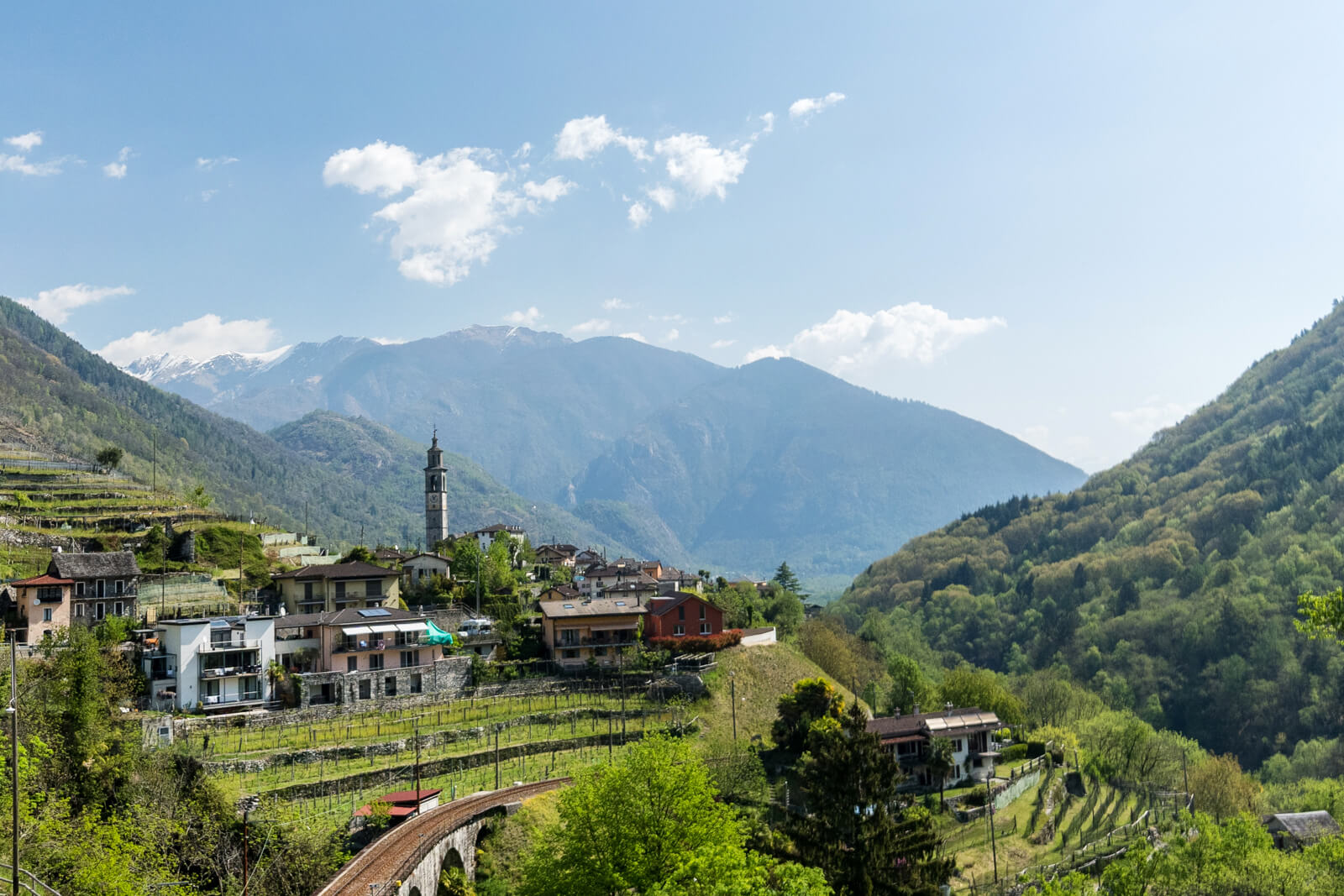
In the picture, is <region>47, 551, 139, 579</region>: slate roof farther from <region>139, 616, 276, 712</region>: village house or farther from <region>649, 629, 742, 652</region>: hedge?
<region>649, 629, 742, 652</region>: hedge

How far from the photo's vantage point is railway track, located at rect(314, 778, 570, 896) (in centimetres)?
3036

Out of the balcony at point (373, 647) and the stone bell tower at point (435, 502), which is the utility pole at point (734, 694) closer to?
the balcony at point (373, 647)

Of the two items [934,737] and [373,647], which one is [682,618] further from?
[373,647]

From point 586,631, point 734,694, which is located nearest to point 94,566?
point 586,631

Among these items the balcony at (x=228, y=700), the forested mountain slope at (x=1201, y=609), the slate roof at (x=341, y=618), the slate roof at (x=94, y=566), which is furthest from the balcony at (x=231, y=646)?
the forested mountain slope at (x=1201, y=609)

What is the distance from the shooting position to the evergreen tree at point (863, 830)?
40031 millimetres

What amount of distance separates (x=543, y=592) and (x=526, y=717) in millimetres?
25316

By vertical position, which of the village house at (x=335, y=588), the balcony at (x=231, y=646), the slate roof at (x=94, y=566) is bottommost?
the balcony at (x=231, y=646)

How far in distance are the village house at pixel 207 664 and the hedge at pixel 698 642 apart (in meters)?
27.3

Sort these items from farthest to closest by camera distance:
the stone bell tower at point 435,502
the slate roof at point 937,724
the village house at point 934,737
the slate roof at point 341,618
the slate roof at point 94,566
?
the stone bell tower at point 435,502 → the slate roof at point 937,724 → the slate roof at point 94,566 → the village house at point 934,737 → the slate roof at point 341,618

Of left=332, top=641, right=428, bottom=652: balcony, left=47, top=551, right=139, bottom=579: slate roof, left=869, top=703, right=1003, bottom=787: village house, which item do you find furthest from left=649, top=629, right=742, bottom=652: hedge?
left=47, top=551, right=139, bottom=579: slate roof

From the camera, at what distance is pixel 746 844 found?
142 ft

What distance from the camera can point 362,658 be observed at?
5825cm

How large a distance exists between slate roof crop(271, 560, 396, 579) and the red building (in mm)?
20947
